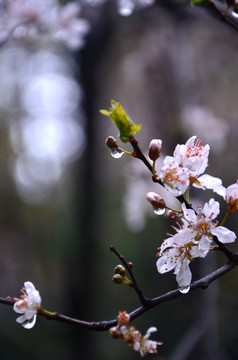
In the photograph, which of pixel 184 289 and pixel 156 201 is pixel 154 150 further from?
pixel 184 289

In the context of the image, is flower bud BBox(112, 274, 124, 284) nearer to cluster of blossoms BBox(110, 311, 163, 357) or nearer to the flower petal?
cluster of blossoms BBox(110, 311, 163, 357)

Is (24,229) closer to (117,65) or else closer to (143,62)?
(117,65)

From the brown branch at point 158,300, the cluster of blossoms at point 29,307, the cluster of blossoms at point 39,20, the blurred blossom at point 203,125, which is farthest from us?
the blurred blossom at point 203,125

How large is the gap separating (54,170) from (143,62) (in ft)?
15.9

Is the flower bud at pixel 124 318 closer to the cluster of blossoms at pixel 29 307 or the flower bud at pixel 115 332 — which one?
the flower bud at pixel 115 332

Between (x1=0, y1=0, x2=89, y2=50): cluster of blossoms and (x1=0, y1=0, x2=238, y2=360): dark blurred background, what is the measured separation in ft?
0.56

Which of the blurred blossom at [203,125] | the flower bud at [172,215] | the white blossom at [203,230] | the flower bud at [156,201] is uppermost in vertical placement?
the white blossom at [203,230]

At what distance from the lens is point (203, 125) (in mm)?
2809

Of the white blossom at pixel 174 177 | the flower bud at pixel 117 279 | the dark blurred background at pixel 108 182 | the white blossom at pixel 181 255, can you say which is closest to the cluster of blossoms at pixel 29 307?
the flower bud at pixel 117 279

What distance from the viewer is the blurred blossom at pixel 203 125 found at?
2789mm

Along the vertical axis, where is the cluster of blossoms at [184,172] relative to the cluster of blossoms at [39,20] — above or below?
above

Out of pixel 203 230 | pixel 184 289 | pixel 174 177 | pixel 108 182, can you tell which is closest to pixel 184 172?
pixel 174 177

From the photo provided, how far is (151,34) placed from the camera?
13.1ft

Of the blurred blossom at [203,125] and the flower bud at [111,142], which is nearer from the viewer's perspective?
the flower bud at [111,142]
